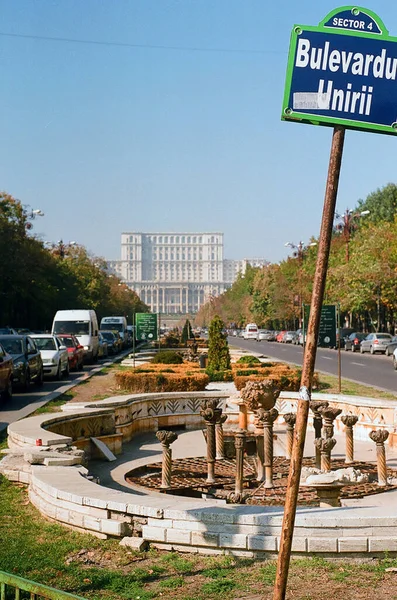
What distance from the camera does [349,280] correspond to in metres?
60.9

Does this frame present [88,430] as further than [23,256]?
No

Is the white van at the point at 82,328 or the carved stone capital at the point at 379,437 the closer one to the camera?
the carved stone capital at the point at 379,437

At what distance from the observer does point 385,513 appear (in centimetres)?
674

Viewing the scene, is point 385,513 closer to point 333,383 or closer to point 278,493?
point 278,493

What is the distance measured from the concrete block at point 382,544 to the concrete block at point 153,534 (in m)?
1.56

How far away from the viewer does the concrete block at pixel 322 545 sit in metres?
6.35

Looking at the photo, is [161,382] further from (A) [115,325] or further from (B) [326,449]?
(A) [115,325]

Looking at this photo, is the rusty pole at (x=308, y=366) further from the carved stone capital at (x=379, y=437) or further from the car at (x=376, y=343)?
the car at (x=376, y=343)

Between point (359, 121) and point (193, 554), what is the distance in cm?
370

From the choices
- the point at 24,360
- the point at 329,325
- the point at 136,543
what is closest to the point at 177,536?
the point at 136,543

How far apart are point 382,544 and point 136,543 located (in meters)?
1.84

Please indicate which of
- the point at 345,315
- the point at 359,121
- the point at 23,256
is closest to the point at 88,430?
the point at 359,121

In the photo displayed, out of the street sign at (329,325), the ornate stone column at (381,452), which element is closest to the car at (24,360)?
the street sign at (329,325)

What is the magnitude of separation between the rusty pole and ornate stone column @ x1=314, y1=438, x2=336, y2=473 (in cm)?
575
